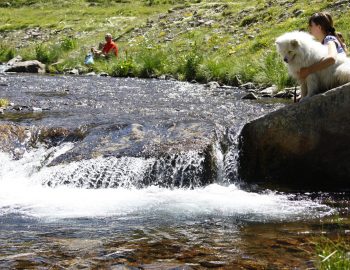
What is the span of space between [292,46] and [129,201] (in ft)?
12.7

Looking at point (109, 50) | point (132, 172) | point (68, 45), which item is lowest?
point (132, 172)

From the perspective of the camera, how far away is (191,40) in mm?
28938

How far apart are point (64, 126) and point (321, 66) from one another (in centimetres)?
583

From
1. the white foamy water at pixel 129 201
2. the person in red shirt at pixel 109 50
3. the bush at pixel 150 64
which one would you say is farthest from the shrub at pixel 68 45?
the white foamy water at pixel 129 201

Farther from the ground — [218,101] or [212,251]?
[218,101]

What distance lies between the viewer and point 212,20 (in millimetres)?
31875

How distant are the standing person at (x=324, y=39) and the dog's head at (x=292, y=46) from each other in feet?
0.95

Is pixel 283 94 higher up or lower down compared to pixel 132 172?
higher up

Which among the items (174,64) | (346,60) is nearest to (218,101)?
(346,60)

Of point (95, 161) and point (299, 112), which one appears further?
point (95, 161)

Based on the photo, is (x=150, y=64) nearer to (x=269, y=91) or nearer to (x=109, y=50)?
(x=109, y=50)

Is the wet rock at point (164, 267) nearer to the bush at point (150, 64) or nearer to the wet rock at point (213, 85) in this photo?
the wet rock at point (213, 85)

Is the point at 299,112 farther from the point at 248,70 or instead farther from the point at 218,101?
the point at 248,70

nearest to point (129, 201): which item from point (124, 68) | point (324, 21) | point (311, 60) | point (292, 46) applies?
point (292, 46)
